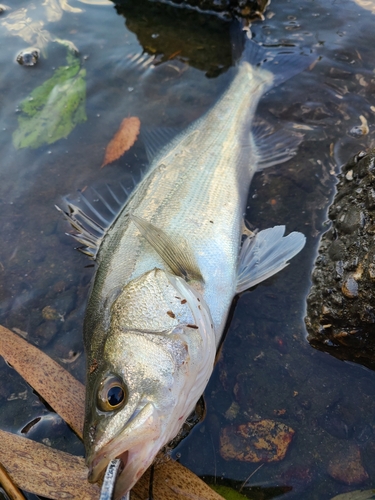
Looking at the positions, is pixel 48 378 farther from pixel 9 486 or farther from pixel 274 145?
pixel 274 145

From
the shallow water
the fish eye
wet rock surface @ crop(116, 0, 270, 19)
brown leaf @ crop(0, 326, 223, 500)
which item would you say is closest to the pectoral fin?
the shallow water

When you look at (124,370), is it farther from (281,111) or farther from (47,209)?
(281,111)

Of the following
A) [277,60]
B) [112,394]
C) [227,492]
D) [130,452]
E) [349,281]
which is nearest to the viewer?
[130,452]

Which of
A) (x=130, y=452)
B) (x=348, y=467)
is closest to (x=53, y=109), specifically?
(x=130, y=452)

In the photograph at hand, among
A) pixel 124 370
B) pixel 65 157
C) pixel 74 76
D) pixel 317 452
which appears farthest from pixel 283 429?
pixel 74 76

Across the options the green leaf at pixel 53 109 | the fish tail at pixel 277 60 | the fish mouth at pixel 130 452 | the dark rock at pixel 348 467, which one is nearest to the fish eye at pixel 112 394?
the fish mouth at pixel 130 452

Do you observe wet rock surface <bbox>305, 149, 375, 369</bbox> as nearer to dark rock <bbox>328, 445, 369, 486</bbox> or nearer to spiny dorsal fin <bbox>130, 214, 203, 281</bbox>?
dark rock <bbox>328, 445, 369, 486</bbox>
